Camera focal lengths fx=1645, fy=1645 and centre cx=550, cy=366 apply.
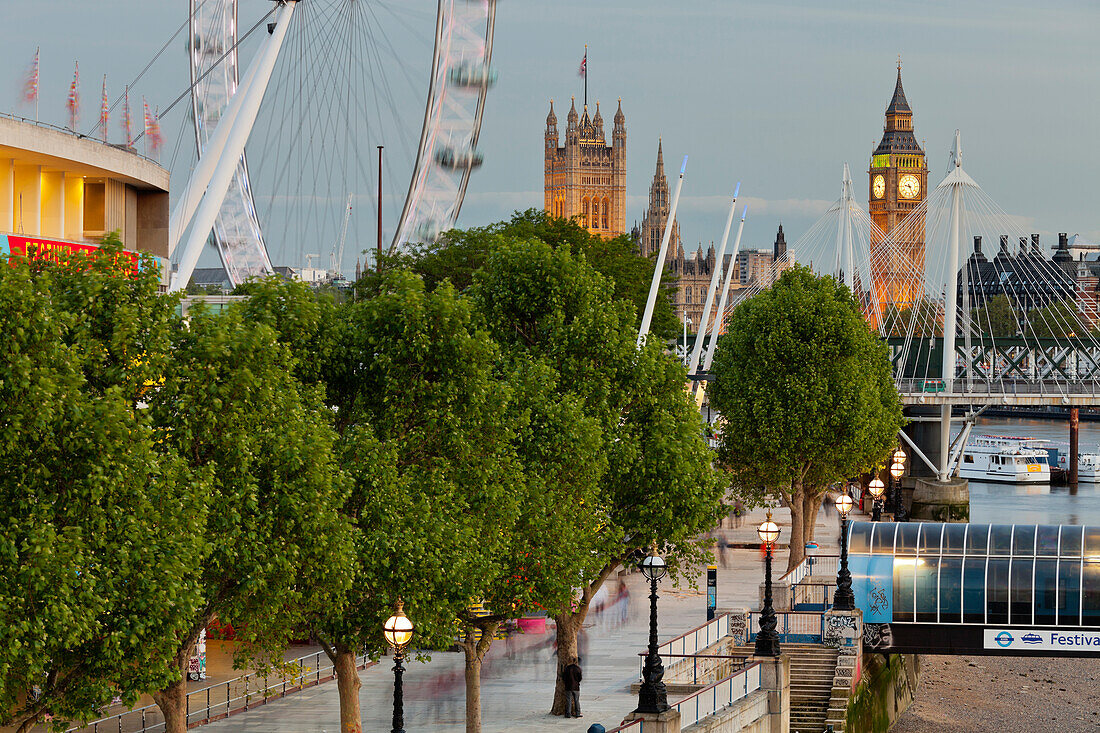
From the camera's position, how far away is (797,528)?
169 ft

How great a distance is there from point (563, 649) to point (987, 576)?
12.9 metres

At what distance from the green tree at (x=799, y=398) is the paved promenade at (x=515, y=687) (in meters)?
5.72

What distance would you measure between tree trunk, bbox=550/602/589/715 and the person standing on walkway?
0.19 metres

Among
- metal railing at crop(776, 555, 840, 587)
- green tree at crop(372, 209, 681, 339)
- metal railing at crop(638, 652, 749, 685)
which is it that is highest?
green tree at crop(372, 209, 681, 339)

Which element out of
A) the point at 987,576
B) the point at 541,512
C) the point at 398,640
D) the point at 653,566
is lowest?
the point at 987,576

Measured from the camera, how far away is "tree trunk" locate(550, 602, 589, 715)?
3089 cm

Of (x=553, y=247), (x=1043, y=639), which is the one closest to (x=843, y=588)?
(x=1043, y=639)

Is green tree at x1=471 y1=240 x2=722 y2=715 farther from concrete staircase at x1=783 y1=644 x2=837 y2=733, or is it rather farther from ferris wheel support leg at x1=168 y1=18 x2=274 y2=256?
ferris wheel support leg at x1=168 y1=18 x2=274 y2=256

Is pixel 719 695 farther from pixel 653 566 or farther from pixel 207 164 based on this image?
pixel 207 164

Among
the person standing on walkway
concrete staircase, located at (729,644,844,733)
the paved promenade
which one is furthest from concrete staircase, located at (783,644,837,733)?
the person standing on walkway

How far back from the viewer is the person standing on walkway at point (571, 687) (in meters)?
30.4

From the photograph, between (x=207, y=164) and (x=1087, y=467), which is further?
(x=1087, y=467)

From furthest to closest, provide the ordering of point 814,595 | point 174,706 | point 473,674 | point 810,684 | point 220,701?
point 814,595, point 810,684, point 220,701, point 473,674, point 174,706

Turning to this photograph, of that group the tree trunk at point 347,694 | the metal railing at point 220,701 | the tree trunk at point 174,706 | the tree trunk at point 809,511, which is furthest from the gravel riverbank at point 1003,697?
the tree trunk at point 174,706
